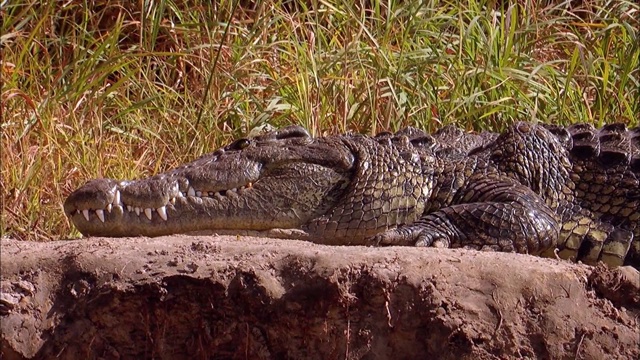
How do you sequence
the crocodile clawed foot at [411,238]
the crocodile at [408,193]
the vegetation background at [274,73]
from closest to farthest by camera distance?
A: the crocodile clawed foot at [411,238], the crocodile at [408,193], the vegetation background at [274,73]

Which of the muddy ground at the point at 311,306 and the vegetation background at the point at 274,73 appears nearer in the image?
the muddy ground at the point at 311,306

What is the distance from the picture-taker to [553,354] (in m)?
3.68

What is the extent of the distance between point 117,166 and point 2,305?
2.40 meters

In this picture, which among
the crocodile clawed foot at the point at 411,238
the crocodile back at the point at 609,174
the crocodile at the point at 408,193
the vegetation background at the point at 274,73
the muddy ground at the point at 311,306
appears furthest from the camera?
the vegetation background at the point at 274,73

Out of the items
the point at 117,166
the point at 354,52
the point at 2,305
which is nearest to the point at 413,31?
the point at 354,52

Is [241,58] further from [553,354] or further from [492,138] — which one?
[553,354]

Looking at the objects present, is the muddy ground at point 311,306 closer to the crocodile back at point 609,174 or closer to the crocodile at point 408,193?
the crocodile at point 408,193

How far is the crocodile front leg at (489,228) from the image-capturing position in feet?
16.0

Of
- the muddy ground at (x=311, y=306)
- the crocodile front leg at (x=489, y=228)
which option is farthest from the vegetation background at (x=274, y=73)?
the muddy ground at (x=311, y=306)

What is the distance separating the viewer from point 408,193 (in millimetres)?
5348

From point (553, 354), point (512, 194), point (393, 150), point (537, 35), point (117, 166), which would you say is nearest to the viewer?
point (553, 354)

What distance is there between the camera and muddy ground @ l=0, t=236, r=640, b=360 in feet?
12.1

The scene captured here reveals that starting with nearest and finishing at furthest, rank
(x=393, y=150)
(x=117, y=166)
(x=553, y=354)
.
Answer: (x=553, y=354) < (x=393, y=150) < (x=117, y=166)

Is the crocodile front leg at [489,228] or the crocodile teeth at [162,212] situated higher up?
the crocodile front leg at [489,228]
